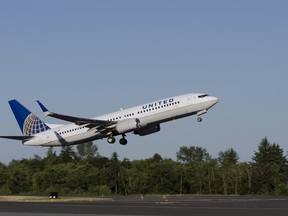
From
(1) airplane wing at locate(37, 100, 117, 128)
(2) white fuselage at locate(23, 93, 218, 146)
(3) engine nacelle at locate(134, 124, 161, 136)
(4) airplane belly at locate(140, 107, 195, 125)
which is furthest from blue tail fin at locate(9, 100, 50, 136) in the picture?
(4) airplane belly at locate(140, 107, 195, 125)

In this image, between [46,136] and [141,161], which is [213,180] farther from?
[46,136]

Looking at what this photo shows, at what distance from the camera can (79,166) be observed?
121625mm

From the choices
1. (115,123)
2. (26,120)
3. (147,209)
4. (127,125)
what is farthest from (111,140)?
(147,209)

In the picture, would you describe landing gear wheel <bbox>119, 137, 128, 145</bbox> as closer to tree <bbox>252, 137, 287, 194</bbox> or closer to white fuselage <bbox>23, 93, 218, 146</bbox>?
white fuselage <bbox>23, 93, 218, 146</bbox>

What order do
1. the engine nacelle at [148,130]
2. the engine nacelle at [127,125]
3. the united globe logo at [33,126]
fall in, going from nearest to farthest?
the engine nacelle at [127,125], the engine nacelle at [148,130], the united globe logo at [33,126]

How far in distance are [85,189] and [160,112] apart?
46.5 m

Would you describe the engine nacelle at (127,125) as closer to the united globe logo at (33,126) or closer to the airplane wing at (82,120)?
the airplane wing at (82,120)

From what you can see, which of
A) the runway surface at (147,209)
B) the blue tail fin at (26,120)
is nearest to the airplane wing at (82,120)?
the blue tail fin at (26,120)

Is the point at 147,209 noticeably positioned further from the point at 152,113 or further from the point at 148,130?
the point at 148,130

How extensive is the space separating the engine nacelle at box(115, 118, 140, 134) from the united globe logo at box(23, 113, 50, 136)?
1424 centimetres

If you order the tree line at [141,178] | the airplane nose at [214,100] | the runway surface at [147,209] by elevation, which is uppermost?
the airplane nose at [214,100]

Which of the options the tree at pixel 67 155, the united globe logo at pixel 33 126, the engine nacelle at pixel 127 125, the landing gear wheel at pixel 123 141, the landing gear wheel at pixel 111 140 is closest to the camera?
the engine nacelle at pixel 127 125

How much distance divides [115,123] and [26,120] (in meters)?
18.5

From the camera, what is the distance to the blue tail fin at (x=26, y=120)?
3417 inches
